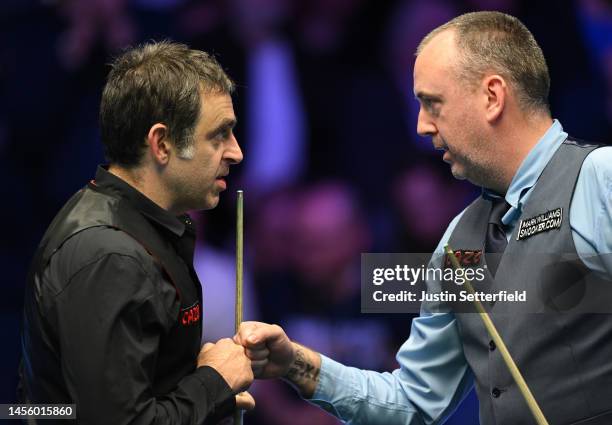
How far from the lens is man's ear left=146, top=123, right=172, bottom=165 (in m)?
2.30

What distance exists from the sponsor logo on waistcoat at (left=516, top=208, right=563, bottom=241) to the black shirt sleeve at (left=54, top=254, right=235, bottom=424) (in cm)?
104

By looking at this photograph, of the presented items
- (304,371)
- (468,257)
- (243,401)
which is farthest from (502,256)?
(243,401)

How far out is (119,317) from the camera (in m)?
2.02

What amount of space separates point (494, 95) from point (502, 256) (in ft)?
1.44

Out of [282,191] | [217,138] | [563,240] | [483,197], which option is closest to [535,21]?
[282,191]

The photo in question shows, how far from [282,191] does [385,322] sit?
2.42 ft

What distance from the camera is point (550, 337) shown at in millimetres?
2494

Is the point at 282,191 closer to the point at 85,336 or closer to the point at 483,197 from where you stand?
the point at 483,197

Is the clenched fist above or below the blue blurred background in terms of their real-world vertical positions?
below

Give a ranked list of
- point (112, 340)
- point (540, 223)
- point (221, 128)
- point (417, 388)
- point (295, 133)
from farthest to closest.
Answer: point (295, 133)
point (417, 388)
point (540, 223)
point (221, 128)
point (112, 340)

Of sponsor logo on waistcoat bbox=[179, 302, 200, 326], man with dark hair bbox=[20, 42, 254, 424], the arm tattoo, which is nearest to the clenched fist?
man with dark hair bbox=[20, 42, 254, 424]

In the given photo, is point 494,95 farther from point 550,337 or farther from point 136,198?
point 136,198

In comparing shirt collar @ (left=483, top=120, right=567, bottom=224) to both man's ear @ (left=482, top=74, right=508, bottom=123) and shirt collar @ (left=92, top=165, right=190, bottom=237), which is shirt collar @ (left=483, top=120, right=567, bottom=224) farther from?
shirt collar @ (left=92, top=165, right=190, bottom=237)

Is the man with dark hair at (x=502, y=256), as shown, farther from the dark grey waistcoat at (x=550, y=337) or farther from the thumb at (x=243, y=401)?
the thumb at (x=243, y=401)
